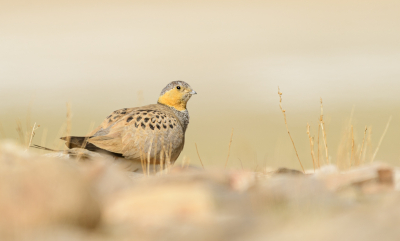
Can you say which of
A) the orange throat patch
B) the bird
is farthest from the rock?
the orange throat patch

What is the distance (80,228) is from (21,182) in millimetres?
534

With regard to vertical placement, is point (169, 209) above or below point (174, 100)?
below

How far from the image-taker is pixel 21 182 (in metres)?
3.13

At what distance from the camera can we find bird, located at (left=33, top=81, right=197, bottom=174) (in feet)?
18.2

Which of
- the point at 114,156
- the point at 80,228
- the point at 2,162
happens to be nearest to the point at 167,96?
the point at 114,156

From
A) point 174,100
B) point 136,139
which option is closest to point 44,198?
point 136,139

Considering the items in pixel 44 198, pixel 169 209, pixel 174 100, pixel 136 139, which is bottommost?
pixel 169 209

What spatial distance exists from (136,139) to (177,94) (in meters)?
1.29

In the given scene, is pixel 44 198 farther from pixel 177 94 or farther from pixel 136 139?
pixel 177 94

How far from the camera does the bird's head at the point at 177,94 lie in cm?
666

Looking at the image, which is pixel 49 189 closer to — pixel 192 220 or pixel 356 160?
pixel 192 220

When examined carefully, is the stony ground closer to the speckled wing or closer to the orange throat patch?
the speckled wing

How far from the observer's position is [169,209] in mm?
3023

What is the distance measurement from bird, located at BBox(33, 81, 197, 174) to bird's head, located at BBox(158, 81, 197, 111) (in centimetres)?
47
